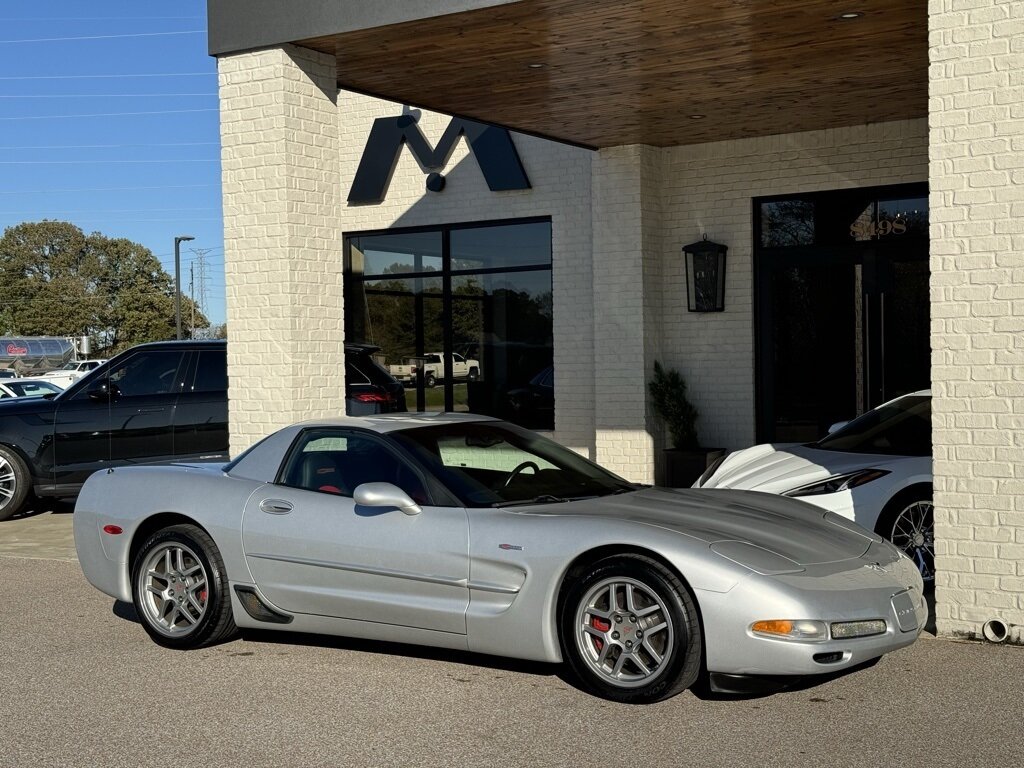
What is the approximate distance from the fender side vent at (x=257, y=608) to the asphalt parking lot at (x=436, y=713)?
0.21 m

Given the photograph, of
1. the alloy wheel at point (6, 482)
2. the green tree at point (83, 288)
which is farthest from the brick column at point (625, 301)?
the green tree at point (83, 288)

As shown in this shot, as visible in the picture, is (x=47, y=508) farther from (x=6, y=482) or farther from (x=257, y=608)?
(x=257, y=608)

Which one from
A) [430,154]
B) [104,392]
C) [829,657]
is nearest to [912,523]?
[829,657]

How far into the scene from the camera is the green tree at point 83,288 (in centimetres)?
8775

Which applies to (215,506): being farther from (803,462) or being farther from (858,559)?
(803,462)

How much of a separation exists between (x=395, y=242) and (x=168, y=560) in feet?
31.8

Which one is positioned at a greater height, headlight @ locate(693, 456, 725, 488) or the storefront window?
the storefront window

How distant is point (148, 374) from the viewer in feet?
43.8

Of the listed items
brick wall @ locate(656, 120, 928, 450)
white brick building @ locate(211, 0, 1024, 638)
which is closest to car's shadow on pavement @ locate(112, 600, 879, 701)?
white brick building @ locate(211, 0, 1024, 638)

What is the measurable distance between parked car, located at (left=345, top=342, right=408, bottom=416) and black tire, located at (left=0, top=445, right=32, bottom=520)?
136 inches

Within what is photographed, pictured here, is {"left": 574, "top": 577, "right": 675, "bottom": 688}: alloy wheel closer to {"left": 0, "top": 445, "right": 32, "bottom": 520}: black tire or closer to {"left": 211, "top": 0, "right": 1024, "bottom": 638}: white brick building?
{"left": 211, "top": 0, "right": 1024, "bottom": 638}: white brick building

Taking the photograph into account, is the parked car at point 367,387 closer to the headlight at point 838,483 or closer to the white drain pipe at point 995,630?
the headlight at point 838,483

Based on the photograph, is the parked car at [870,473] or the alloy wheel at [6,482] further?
the alloy wheel at [6,482]

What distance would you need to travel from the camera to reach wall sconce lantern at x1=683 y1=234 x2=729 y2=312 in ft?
45.0
